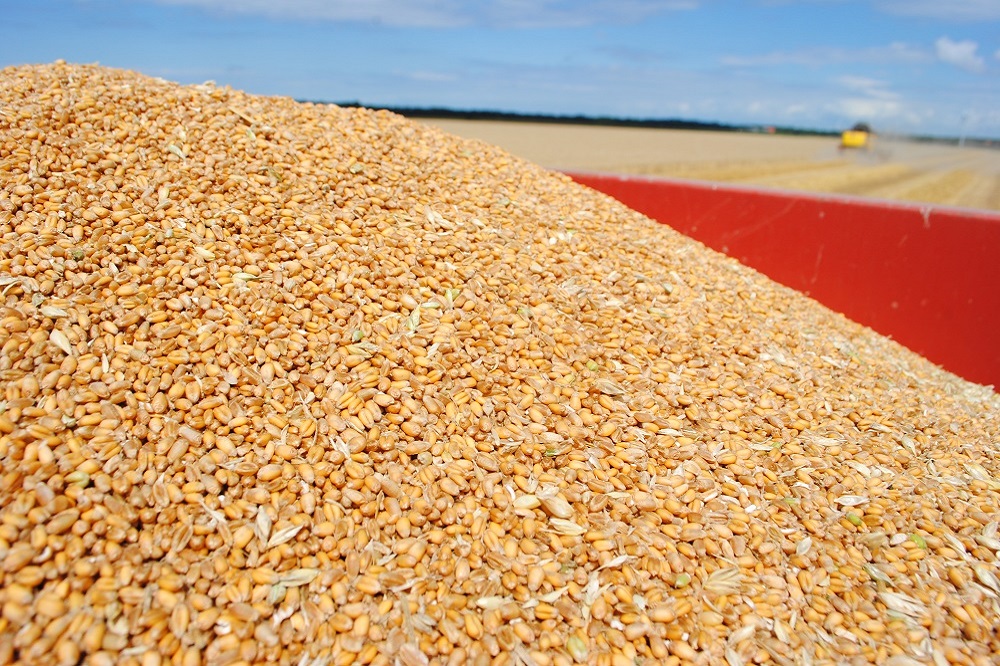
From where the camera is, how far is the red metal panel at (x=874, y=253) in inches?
119

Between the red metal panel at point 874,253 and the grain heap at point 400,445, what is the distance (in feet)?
2.58

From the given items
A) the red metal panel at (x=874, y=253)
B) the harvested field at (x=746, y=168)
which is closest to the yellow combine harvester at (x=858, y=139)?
the harvested field at (x=746, y=168)

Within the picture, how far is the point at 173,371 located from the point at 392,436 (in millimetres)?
565

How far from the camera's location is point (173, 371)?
1.67 metres

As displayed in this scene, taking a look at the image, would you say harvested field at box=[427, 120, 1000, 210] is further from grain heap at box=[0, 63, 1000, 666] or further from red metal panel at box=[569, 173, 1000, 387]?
grain heap at box=[0, 63, 1000, 666]

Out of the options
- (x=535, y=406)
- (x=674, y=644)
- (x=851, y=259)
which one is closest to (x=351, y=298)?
(x=535, y=406)

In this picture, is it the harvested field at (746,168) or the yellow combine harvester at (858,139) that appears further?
the yellow combine harvester at (858,139)

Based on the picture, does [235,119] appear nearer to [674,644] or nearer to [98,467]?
[98,467]

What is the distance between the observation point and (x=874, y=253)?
3.20 m

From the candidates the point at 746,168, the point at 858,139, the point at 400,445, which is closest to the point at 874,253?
the point at 400,445

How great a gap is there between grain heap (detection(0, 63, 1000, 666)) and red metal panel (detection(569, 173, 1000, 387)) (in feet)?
2.58

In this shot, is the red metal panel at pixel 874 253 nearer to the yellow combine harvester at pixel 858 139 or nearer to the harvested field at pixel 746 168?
the harvested field at pixel 746 168

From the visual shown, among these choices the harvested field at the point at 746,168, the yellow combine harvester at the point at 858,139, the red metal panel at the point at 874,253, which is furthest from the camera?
the yellow combine harvester at the point at 858,139

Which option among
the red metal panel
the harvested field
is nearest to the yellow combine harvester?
the harvested field
